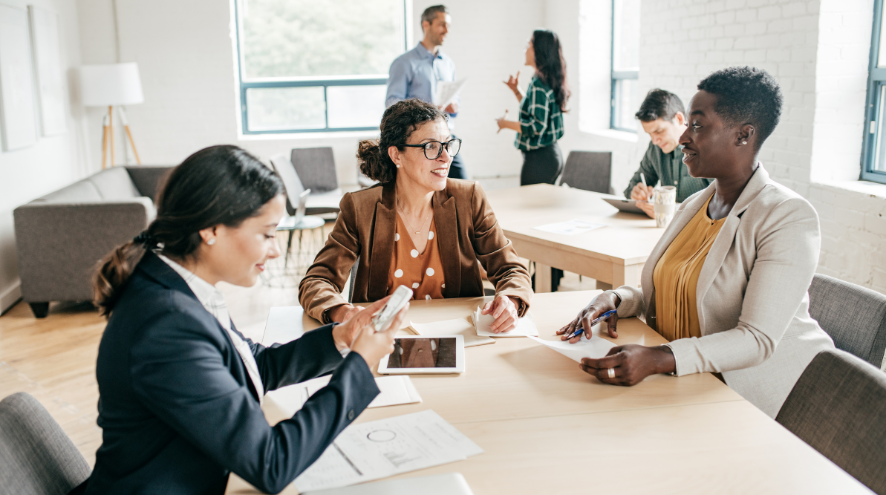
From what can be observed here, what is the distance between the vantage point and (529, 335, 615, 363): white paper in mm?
1659

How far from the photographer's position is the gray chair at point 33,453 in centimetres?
114

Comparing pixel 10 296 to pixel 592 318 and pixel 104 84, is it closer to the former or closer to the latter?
pixel 104 84

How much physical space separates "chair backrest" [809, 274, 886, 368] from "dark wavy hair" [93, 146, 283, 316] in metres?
1.46

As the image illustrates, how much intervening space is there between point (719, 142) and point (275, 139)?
6.08 metres

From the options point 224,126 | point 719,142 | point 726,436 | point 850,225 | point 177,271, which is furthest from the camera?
point 224,126

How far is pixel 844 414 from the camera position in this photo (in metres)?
1.26

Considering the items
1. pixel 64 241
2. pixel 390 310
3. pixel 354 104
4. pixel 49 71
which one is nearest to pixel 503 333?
pixel 390 310

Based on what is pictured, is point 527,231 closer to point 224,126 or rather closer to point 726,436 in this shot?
point 726,436

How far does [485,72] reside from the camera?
295 inches

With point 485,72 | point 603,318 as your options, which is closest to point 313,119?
point 485,72

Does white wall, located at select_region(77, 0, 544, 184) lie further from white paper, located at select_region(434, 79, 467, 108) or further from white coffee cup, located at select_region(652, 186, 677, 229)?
white coffee cup, located at select_region(652, 186, 677, 229)

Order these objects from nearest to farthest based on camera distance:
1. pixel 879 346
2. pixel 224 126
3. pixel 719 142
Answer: pixel 879 346 → pixel 719 142 → pixel 224 126

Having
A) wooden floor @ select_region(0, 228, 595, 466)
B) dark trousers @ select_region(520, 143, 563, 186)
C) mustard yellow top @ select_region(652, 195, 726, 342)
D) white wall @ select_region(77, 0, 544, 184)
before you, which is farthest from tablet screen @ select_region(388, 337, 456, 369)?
white wall @ select_region(77, 0, 544, 184)

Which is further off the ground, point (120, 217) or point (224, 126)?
point (224, 126)
